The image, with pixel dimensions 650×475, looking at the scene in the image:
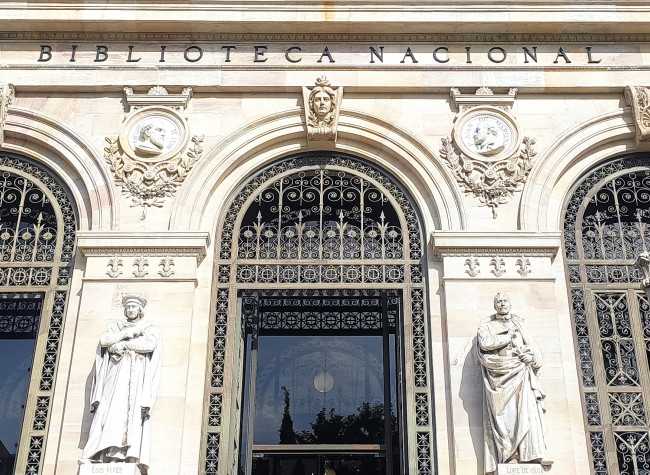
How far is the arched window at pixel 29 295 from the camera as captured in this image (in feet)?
41.2

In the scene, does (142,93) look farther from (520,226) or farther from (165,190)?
(520,226)

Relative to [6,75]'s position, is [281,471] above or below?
below

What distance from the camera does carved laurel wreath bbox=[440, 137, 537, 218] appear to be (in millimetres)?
13656

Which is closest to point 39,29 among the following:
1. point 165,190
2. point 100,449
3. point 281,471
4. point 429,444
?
point 165,190

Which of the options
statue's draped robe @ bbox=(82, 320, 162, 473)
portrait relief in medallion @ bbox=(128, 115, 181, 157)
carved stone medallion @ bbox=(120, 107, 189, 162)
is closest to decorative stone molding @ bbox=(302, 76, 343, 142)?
carved stone medallion @ bbox=(120, 107, 189, 162)

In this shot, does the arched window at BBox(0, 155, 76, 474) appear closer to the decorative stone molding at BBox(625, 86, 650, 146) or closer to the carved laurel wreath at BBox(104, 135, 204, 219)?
the carved laurel wreath at BBox(104, 135, 204, 219)

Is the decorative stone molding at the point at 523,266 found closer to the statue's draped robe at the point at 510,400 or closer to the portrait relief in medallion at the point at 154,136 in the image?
the statue's draped robe at the point at 510,400

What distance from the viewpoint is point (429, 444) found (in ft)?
40.6

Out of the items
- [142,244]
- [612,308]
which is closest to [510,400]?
[612,308]

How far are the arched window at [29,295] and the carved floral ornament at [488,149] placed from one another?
653 centimetres

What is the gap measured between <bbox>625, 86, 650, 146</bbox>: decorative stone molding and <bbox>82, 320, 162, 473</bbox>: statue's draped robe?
8.61 metres

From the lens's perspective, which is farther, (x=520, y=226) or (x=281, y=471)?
(x=281, y=471)

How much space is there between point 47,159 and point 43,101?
1.06 meters

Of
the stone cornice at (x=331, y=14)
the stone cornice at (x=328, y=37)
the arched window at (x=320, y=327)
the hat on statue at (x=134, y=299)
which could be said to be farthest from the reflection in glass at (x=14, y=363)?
the stone cornice at (x=331, y=14)
